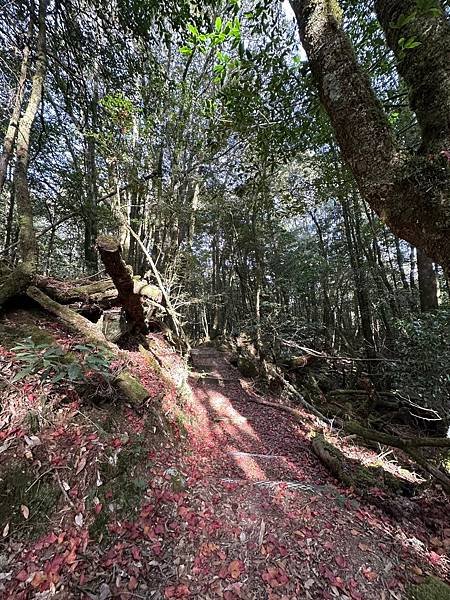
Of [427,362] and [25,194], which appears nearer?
[25,194]

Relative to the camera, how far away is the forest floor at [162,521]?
1980 millimetres

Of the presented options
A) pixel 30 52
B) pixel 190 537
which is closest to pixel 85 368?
pixel 190 537

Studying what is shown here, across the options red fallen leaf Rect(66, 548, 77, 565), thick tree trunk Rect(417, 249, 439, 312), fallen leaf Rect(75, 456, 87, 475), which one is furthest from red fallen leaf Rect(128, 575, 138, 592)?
thick tree trunk Rect(417, 249, 439, 312)

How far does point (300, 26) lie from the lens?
2047 millimetres

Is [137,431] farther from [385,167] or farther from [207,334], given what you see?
[207,334]

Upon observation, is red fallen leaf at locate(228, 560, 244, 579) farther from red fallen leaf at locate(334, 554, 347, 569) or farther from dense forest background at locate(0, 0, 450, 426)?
dense forest background at locate(0, 0, 450, 426)

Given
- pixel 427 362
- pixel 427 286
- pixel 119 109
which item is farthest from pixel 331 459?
pixel 119 109

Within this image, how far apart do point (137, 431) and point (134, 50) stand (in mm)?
9117

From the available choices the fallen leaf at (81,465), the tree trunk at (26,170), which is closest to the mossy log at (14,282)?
the tree trunk at (26,170)

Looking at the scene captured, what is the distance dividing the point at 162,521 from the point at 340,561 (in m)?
1.65

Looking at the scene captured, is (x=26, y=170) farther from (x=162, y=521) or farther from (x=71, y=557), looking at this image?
(x=162, y=521)

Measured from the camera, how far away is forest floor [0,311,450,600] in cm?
198

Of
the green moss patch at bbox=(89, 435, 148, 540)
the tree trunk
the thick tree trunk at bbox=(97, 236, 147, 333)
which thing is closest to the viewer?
the green moss patch at bbox=(89, 435, 148, 540)

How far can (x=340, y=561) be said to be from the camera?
91.0 inches
